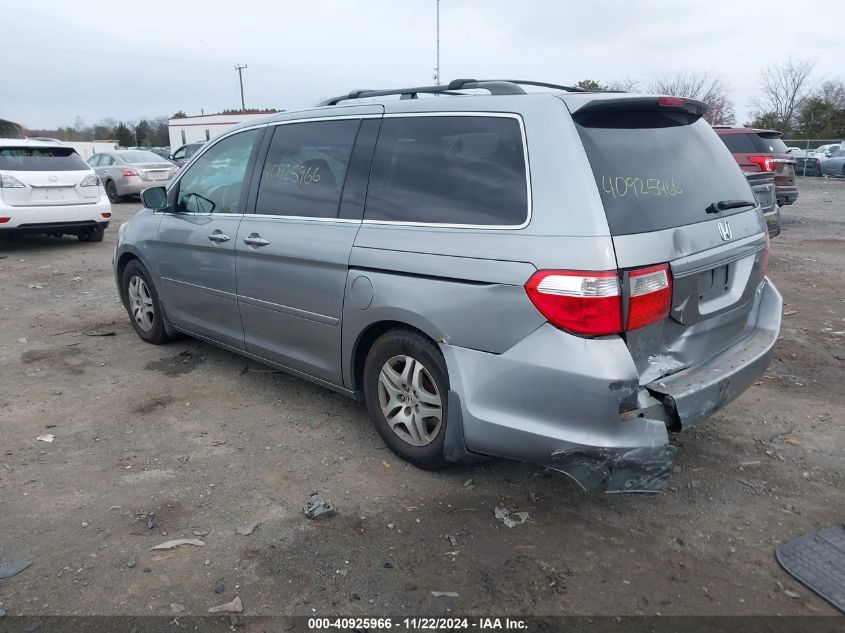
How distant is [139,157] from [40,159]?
853 cm

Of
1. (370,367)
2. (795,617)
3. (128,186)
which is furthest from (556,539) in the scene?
(128,186)

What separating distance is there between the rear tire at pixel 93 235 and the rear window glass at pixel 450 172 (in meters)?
9.60

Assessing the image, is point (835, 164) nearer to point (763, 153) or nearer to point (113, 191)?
point (763, 153)

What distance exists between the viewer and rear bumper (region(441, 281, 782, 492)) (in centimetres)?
270

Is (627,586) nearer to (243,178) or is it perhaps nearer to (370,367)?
(370,367)

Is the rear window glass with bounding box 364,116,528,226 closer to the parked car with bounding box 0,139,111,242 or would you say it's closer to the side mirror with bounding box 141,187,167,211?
the side mirror with bounding box 141,187,167,211

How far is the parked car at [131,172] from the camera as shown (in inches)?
695

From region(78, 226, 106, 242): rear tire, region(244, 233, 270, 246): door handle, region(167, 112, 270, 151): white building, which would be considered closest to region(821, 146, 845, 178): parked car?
region(78, 226, 106, 242): rear tire

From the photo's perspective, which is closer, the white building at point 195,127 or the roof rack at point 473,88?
the roof rack at point 473,88

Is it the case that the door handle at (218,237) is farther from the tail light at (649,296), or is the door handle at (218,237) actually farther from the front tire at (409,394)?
the tail light at (649,296)

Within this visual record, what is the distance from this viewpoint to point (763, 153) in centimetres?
1127

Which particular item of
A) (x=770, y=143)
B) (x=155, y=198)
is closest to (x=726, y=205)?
(x=155, y=198)

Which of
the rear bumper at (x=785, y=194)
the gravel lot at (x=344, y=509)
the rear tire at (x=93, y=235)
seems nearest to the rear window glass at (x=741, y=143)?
the rear bumper at (x=785, y=194)

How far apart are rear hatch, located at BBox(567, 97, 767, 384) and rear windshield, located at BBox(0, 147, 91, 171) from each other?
386 inches
